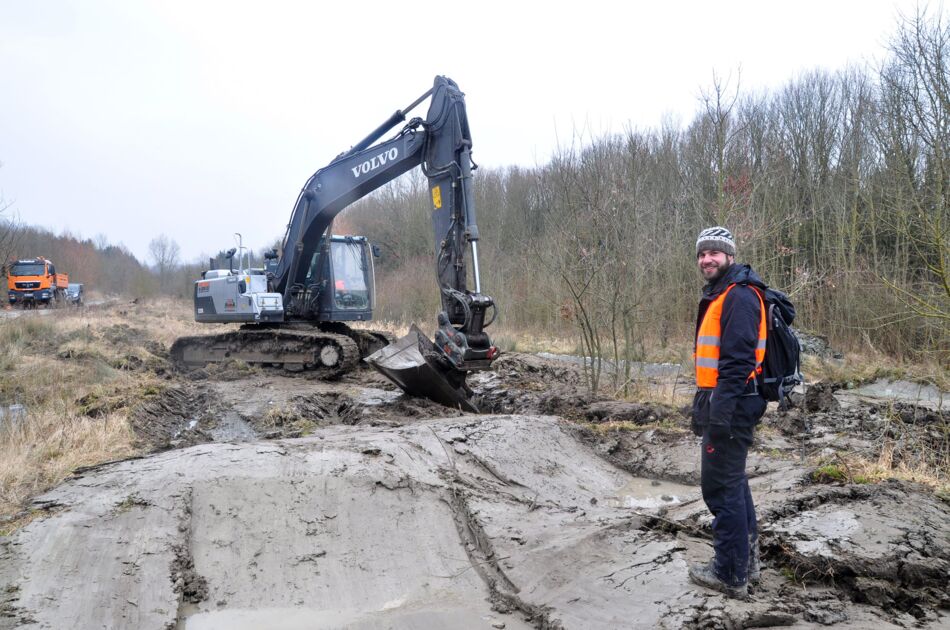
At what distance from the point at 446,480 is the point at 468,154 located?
4.95 meters

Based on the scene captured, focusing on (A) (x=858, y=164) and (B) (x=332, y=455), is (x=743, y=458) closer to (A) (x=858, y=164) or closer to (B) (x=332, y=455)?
(B) (x=332, y=455)

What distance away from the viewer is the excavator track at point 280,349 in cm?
1155

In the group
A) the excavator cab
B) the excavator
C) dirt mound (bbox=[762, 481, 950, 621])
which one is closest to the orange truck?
the excavator

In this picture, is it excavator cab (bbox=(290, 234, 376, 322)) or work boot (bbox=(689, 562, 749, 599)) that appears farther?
excavator cab (bbox=(290, 234, 376, 322))

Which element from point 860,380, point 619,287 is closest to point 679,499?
point 619,287

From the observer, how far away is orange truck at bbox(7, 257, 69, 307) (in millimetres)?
32562

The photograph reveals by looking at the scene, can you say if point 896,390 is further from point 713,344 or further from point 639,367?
point 713,344

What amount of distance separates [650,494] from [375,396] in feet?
16.6

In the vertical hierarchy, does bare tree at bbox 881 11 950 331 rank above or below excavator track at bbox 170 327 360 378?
above

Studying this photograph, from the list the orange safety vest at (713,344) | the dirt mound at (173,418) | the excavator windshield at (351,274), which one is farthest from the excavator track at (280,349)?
the orange safety vest at (713,344)

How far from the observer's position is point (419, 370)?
8.39m

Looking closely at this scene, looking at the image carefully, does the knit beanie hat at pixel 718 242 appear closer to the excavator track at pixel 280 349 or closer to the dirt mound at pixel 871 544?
the dirt mound at pixel 871 544

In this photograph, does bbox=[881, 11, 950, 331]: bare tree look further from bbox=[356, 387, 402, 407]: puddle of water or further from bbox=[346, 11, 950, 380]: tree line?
bbox=[356, 387, 402, 407]: puddle of water

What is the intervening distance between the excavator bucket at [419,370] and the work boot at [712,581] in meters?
5.14
